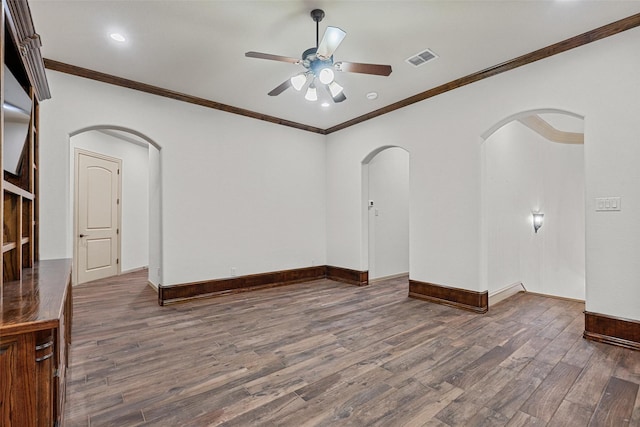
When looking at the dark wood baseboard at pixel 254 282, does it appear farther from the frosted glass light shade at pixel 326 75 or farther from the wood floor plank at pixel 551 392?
the frosted glass light shade at pixel 326 75

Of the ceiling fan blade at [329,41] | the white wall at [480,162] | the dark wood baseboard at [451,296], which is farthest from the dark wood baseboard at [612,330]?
the ceiling fan blade at [329,41]

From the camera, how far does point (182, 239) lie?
4434 mm

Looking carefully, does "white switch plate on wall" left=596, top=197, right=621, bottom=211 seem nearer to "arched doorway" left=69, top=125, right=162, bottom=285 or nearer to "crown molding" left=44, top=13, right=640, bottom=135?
"crown molding" left=44, top=13, right=640, bottom=135

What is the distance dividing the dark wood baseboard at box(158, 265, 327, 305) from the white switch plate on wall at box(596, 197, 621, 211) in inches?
167

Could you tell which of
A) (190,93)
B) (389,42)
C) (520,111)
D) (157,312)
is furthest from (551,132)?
(157,312)

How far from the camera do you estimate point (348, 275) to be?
5664 mm

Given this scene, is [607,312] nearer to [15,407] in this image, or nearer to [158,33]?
[15,407]

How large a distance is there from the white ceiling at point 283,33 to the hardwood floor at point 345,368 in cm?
300

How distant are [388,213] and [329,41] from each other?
13.4 feet

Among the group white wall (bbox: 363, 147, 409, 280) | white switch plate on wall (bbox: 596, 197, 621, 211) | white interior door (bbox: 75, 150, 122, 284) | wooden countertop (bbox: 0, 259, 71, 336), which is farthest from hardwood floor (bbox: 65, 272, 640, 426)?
white interior door (bbox: 75, 150, 122, 284)

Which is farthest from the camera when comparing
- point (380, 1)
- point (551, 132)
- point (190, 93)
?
point (551, 132)

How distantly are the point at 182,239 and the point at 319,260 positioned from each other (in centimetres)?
263

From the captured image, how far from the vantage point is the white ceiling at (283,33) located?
261 cm

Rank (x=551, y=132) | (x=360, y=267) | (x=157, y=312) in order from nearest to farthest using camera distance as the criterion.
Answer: (x=157, y=312)
(x=360, y=267)
(x=551, y=132)
